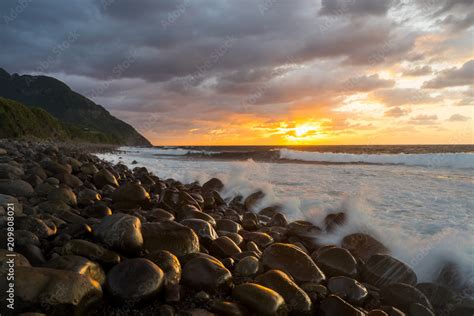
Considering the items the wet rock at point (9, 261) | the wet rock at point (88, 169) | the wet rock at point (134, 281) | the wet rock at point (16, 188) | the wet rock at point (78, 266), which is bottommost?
the wet rock at point (134, 281)

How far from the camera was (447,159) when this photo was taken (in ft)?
67.0

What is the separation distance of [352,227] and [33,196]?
Result: 4.96 m

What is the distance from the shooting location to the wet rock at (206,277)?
2.99m

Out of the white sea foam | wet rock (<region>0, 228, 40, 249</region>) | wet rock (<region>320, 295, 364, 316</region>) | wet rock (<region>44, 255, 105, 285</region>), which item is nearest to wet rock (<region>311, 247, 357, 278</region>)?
wet rock (<region>320, 295, 364, 316</region>)

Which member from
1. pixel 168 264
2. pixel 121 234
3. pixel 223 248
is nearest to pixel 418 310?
pixel 223 248

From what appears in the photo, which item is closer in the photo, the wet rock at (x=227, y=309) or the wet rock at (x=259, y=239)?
the wet rock at (x=227, y=309)

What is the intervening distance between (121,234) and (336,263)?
7.93 feet

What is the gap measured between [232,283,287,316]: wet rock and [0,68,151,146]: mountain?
11113 centimetres

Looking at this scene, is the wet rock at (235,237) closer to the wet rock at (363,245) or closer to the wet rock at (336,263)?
the wet rock at (336,263)

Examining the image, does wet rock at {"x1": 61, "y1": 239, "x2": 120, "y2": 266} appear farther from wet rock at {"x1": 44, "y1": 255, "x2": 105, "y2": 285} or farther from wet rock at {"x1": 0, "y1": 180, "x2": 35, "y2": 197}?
wet rock at {"x1": 0, "y1": 180, "x2": 35, "y2": 197}

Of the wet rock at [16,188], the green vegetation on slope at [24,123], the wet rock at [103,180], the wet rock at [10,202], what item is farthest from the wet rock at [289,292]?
the green vegetation on slope at [24,123]

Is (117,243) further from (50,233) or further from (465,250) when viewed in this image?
(465,250)

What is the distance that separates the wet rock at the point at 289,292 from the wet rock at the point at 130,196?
3.39 metres

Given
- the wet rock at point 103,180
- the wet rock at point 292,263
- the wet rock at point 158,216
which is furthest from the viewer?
the wet rock at point 103,180
